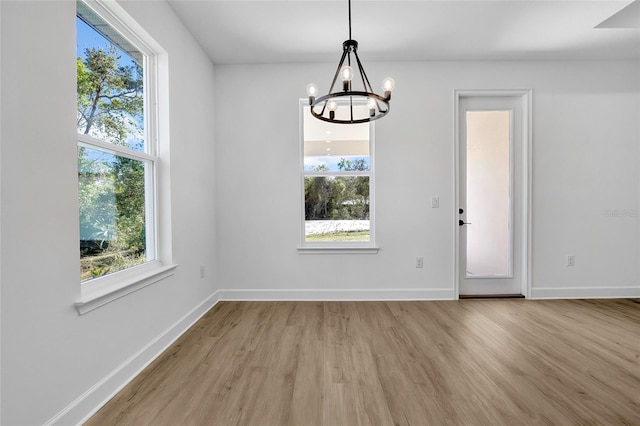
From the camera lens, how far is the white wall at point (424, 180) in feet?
11.7

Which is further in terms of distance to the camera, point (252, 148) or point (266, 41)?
point (252, 148)

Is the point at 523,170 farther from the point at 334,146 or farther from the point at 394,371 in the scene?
the point at 394,371

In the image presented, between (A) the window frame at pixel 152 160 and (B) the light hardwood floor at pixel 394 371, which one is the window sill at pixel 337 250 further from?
(A) the window frame at pixel 152 160

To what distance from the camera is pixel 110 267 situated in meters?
1.96

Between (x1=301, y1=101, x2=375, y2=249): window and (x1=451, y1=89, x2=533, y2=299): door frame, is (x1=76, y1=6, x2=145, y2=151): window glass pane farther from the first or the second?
(x1=451, y1=89, x2=533, y2=299): door frame

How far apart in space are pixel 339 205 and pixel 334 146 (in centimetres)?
72

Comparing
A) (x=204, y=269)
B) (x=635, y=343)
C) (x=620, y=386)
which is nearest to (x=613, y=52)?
(x=635, y=343)

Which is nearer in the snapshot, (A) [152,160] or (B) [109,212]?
(B) [109,212]

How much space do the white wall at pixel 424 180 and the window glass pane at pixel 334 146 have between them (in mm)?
165

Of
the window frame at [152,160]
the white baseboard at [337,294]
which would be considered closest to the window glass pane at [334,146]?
the white baseboard at [337,294]

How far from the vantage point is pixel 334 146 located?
3.65 meters

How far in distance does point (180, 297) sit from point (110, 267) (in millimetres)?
841

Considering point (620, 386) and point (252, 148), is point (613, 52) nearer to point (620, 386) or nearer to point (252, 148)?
point (620, 386)

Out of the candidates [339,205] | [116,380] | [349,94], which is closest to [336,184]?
[339,205]
